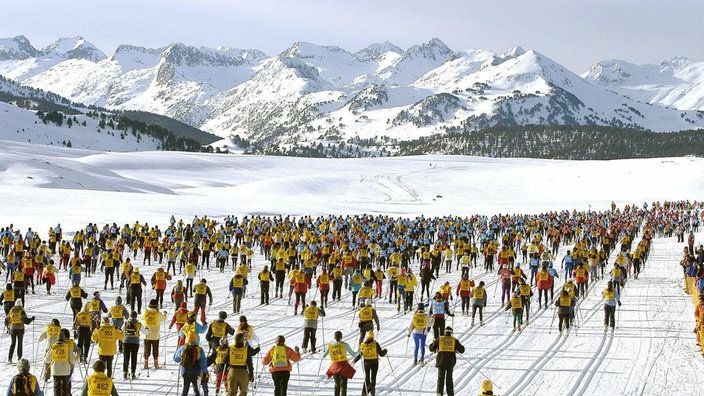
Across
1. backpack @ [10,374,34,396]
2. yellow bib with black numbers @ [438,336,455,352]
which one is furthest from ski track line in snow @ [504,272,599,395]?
backpack @ [10,374,34,396]

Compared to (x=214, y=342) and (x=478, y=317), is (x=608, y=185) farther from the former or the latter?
(x=214, y=342)

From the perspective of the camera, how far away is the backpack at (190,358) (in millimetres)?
11758

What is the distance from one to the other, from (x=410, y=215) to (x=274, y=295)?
43.7 m

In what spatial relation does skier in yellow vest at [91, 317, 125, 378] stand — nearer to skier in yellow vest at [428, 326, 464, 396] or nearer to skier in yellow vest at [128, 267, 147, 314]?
skier in yellow vest at [428, 326, 464, 396]

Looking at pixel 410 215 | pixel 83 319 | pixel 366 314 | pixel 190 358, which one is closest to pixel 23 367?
pixel 190 358

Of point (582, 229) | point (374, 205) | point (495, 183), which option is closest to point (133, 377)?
point (582, 229)

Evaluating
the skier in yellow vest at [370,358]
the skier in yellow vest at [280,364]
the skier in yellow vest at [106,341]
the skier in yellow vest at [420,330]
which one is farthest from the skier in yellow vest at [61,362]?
the skier in yellow vest at [420,330]

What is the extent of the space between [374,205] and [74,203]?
29.6 metres

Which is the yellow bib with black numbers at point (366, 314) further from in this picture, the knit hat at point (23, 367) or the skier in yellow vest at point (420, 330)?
the knit hat at point (23, 367)

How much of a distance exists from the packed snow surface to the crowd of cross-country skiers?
1.70 feet

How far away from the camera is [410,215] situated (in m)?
67.1

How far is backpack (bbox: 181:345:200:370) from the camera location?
11.8 m

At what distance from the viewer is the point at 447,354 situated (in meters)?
12.8

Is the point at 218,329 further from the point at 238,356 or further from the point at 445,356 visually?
the point at 445,356
